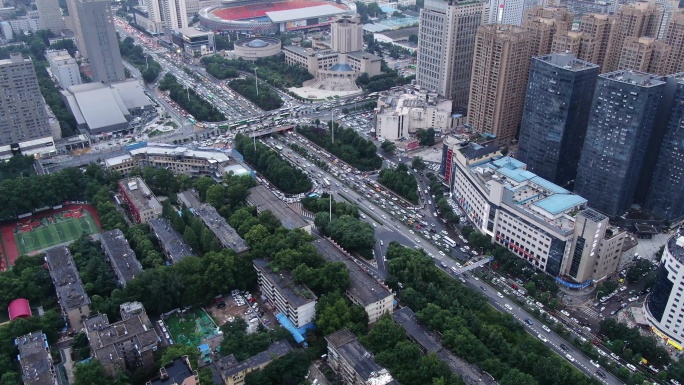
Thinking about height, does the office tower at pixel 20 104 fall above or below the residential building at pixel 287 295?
above

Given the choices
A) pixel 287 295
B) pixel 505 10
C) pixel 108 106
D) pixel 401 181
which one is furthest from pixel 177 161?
pixel 505 10

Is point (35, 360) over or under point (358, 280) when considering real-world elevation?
under

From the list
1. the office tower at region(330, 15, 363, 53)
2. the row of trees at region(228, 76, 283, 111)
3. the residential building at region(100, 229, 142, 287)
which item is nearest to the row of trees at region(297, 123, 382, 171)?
the row of trees at region(228, 76, 283, 111)

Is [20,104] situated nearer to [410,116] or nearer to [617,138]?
[410,116]

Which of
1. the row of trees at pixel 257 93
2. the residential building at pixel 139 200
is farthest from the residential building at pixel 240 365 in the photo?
the row of trees at pixel 257 93

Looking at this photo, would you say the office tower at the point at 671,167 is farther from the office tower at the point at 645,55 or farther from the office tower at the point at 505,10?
the office tower at the point at 505,10

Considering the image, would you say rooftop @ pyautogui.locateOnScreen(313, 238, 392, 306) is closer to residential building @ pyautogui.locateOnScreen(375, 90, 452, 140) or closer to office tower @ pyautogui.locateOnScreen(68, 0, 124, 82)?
residential building @ pyautogui.locateOnScreen(375, 90, 452, 140)
